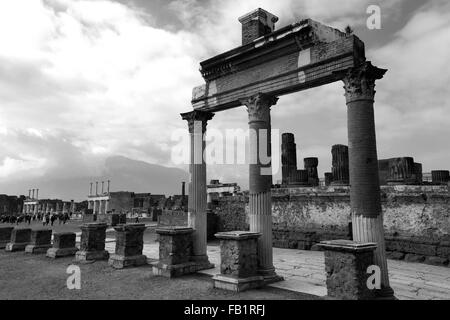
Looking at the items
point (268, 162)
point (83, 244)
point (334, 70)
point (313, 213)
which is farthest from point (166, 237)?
point (313, 213)

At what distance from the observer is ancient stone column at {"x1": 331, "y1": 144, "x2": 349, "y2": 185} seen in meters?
15.3

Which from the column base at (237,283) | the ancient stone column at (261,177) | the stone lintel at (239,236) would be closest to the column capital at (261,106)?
the ancient stone column at (261,177)

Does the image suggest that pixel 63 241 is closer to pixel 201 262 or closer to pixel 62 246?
pixel 62 246

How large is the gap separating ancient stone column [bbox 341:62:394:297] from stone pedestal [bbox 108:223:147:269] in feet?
19.6

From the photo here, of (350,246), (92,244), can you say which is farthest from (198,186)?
(350,246)

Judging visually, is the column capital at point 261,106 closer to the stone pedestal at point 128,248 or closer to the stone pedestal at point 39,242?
the stone pedestal at point 128,248

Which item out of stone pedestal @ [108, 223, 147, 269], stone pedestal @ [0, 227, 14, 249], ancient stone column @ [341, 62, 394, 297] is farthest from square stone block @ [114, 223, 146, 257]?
stone pedestal @ [0, 227, 14, 249]

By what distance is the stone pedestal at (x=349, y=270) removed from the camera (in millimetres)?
4930

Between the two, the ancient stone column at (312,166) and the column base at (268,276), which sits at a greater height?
the ancient stone column at (312,166)

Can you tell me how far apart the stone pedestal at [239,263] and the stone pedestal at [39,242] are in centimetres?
858

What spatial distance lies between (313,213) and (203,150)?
6.72 metres

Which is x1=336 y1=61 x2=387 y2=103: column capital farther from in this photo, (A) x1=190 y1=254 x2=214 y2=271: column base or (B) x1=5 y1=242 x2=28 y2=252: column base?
(B) x1=5 y1=242 x2=28 y2=252: column base

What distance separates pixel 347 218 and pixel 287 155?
9.70m

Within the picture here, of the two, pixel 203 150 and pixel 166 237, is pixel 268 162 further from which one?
pixel 166 237
